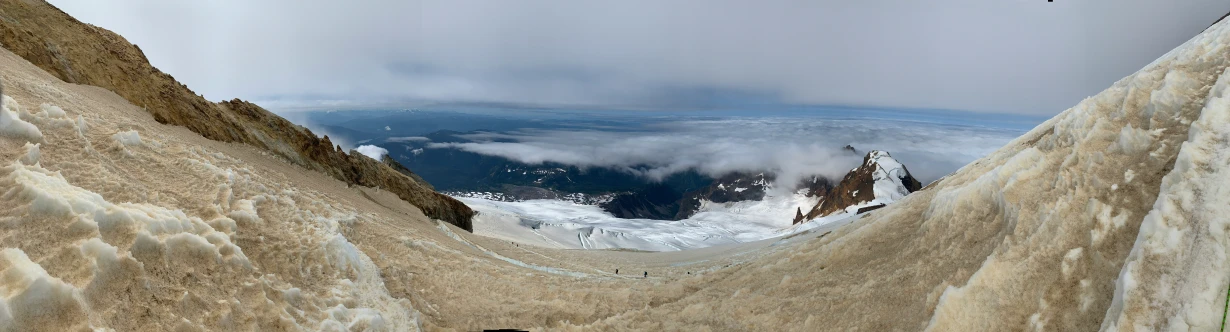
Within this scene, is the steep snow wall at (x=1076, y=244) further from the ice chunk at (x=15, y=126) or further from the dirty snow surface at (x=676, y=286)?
the ice chunk at (x=15, y=126)

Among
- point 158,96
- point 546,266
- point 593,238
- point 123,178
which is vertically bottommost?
point 593,238

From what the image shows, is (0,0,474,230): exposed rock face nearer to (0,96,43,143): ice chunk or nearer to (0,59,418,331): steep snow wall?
(0,59,418,331): steep snow wall

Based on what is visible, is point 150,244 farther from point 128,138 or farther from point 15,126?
point 128,138

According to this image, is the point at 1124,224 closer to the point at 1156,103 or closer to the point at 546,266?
the point at 1156,103

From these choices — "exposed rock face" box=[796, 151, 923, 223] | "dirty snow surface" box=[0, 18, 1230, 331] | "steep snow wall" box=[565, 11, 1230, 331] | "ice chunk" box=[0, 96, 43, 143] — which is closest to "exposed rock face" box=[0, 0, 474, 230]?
"dirty snow surface" box=[0, 18, 1230, 331]

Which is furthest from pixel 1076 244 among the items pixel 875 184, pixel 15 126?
pixel 875 184

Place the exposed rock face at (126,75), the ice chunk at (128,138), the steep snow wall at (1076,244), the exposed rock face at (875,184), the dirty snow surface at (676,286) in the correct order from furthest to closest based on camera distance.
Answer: the exposed rock face at (875,184), the exposed rock face at (126,75), the ice chunk at (128,138), the dirty snow surface at (676,286), the steep snow wall at (1076,244)

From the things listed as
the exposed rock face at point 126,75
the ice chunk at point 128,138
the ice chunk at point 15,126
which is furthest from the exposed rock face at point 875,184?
the ice chunk at point 15,126

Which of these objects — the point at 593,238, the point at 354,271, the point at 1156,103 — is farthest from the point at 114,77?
the point at 593,238
